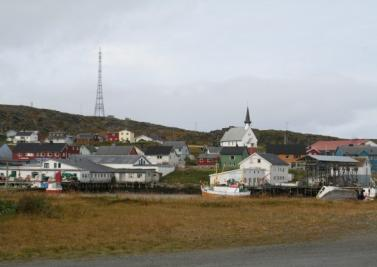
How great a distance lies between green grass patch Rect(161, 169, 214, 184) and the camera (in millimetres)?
81131

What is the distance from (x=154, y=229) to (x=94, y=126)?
151 m

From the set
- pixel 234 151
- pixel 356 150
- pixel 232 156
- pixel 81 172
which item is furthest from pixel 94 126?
pixel 81 172

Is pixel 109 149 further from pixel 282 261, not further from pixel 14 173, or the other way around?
pixel 282 261

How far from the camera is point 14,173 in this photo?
7944 centimetres

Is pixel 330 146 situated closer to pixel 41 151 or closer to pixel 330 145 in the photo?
pixel 330 145

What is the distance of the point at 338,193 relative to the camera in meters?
60.3

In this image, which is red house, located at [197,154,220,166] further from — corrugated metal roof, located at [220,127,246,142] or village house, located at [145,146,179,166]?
corrugated metal roof, located at [220,127,246,142]

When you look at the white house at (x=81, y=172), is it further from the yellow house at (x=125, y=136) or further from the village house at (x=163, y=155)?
the yellow house at (x=125, y=136)

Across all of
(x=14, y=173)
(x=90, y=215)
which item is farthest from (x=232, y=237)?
(x=14, y=173)

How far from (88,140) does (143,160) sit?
44638 mm

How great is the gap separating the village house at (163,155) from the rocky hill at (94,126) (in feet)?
164

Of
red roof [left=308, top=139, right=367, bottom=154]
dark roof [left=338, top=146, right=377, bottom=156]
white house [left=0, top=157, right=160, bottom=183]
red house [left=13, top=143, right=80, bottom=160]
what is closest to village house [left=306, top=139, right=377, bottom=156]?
red roof [left=308, top=139, right=367, bottom=154]

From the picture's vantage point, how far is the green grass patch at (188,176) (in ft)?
266

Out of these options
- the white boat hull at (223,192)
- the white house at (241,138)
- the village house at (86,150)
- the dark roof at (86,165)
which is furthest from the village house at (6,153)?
the white boat hull at (223,192)
